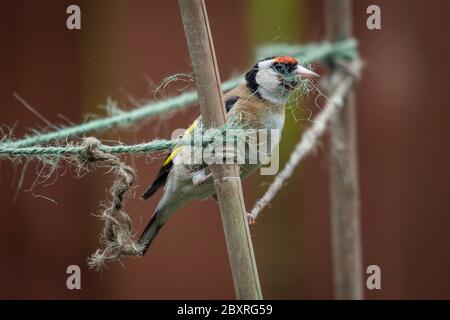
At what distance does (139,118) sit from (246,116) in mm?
215

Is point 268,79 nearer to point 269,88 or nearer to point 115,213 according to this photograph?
point 269,88

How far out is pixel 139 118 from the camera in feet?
4.33

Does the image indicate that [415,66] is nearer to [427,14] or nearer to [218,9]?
[427,14]

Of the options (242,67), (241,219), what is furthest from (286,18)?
(241,219)

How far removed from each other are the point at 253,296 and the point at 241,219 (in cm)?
11

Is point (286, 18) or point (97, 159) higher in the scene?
point (286, 18)

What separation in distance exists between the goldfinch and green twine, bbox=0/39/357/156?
0.21 feet

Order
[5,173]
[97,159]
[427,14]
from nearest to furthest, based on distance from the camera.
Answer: [97,159] → [5,173] → [427,14]

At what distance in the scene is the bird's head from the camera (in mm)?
1301

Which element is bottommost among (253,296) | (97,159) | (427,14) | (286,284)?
(286,284)

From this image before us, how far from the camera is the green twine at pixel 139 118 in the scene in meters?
0.90

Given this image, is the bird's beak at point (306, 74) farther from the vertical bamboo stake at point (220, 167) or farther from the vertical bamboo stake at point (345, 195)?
the vertical bamboo stake at point (345, 195)

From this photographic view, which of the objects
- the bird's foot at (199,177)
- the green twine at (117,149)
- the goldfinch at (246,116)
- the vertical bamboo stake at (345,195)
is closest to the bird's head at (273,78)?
the goldfinch at (246,116)

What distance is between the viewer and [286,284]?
237cm
